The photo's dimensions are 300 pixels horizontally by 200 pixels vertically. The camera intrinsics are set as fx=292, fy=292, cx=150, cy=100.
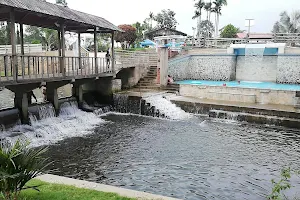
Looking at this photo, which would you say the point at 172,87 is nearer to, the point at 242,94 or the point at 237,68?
the point at 242,94

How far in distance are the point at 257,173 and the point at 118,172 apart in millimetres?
3669

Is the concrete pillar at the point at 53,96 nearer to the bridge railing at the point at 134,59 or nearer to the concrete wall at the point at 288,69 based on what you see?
the bridge railing at the point at 134,59

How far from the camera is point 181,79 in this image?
2198cm

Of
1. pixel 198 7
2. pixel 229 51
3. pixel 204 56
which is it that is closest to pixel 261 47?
pixel 229 51

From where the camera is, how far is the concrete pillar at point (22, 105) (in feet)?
38.7

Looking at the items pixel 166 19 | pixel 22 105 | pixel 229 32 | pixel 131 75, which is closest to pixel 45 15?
pixel 22 105

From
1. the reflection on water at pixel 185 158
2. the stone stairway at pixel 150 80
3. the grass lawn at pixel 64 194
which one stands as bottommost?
the reflection on water at pixel 185 158

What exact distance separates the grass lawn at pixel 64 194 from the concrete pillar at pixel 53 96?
29.4ft

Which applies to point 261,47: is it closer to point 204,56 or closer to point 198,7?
point 204,56

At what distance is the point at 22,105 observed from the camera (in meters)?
11.9

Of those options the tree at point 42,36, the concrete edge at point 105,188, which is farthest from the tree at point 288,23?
the concrete edge at point 105,188

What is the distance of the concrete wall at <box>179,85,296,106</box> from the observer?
14.2 meters

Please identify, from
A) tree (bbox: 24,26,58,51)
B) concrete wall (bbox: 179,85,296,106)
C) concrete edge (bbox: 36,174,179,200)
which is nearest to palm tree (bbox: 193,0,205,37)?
tree (bbox: 24,26,58,51)

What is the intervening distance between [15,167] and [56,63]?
11.0m
